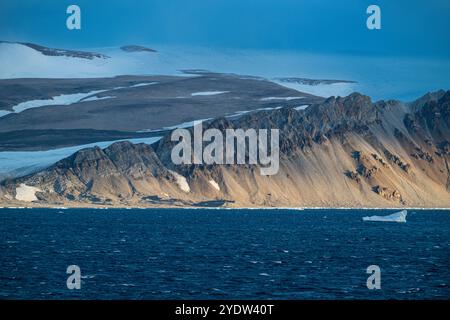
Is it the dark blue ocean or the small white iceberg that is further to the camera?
the small white iceberg

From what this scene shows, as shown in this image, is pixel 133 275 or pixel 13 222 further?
pixel 13 222

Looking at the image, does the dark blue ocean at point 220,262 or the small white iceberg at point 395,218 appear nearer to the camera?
the dark blue ocean at point 220,262

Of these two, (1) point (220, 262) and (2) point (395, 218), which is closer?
(1) point (220, 262)

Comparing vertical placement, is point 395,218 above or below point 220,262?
below

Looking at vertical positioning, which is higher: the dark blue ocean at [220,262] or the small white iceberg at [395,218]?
the dark blue ocean at [220,262]

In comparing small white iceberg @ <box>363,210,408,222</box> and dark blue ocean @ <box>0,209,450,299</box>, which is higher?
dark blue ocean @ <box>0,209,450,299</box>
